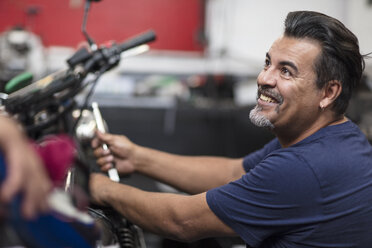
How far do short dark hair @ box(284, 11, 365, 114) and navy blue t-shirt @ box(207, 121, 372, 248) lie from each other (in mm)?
205

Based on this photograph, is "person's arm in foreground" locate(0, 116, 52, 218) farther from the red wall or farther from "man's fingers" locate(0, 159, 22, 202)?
the red wall

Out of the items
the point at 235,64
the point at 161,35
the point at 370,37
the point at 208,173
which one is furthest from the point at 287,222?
the point at 161,35

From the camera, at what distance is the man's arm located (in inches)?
45.3

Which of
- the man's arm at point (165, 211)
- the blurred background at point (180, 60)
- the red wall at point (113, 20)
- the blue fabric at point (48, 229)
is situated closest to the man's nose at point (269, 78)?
the man's arm at point (165, 211)

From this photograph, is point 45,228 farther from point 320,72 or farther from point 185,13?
point 185,13

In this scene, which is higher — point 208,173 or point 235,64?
point 208,173

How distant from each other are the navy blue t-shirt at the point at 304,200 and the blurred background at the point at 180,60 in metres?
0.60

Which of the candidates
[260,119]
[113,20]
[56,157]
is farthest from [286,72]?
[113,20]

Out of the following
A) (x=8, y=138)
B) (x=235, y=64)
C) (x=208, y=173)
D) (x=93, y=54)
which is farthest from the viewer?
(x=235, y=64)

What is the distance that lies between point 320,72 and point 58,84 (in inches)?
27.7

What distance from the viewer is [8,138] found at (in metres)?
0.48

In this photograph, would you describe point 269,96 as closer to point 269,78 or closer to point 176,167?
point 269,78

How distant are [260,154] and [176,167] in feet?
1.03

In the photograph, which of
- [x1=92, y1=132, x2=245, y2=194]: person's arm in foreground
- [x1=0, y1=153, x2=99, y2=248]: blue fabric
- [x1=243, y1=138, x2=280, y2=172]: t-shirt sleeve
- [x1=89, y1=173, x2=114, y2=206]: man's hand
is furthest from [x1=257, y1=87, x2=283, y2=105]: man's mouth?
[x1=0, y1=153, x2=99, y2=248]: blue fabric
